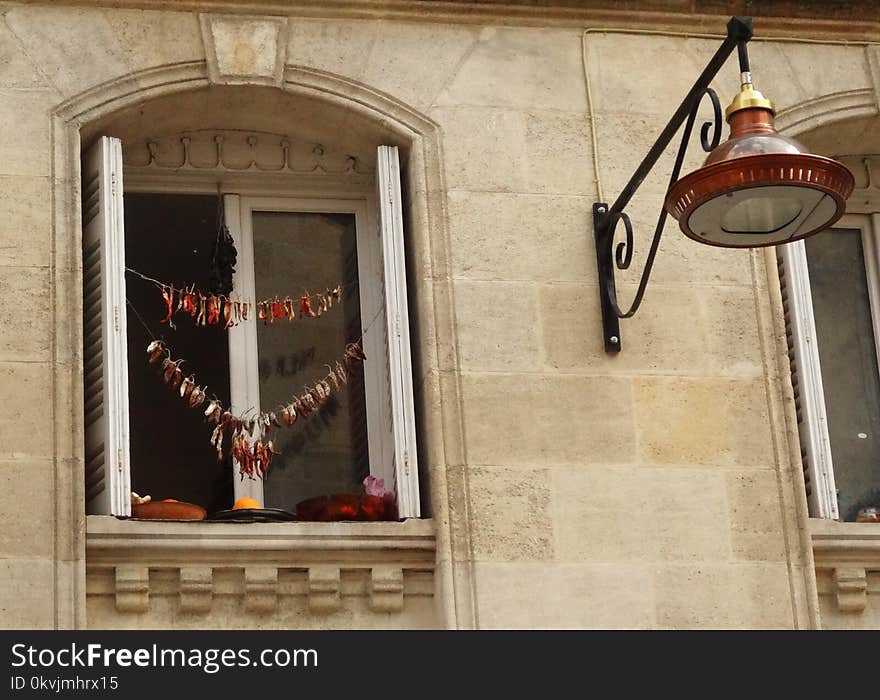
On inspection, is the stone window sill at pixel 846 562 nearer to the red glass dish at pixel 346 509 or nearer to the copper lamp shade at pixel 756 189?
the copper lamp shade at pixel 756 189

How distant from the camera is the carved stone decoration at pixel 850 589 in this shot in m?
13.7

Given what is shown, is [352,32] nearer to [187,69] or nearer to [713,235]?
[187,69]

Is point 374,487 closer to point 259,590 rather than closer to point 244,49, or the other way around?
point 259,590

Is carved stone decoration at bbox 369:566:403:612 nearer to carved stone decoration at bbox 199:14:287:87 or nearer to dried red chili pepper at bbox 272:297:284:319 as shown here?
dried red chili pepper at bbox 272:297:284:319

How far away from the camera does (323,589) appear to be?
A: 43.1 ft

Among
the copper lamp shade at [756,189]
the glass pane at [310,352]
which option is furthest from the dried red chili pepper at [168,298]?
the copper lamp shade at [756,189]

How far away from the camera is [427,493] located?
44.5 ft

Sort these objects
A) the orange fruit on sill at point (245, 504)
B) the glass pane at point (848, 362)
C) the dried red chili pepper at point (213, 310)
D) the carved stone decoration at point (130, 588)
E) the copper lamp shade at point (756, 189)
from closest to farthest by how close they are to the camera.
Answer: the copper lamp shade at point (756, 189) → the carved stone decoration at point (130, 588) → the orange fruit on sill at point (245, 504) → the dried red chili pepper at point (213, 310) → the glass pane at point (848, 362)

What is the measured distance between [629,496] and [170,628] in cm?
254

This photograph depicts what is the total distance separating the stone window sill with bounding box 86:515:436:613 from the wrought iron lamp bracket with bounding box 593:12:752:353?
→ 5.27 ft

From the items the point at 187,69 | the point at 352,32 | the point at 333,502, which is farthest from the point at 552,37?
the point at 333,502

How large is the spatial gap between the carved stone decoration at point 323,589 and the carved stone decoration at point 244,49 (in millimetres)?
2885

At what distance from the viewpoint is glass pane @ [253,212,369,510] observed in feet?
46.0
